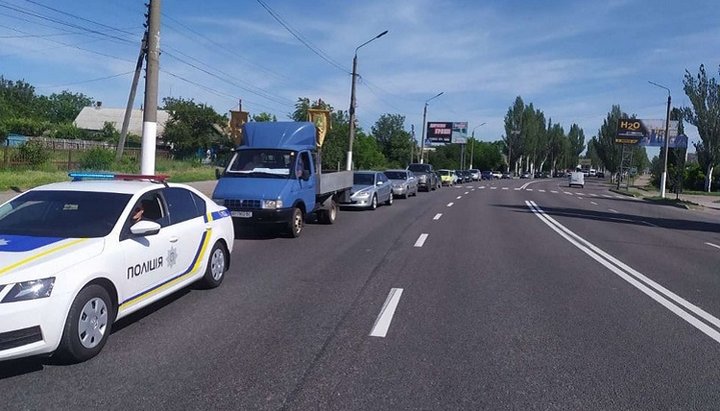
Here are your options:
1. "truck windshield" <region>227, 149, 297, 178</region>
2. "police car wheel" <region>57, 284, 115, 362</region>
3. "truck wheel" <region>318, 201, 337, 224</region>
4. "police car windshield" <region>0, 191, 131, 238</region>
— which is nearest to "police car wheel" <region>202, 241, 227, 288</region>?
"police car windshield" <region>0, 191, 131, 238</region>

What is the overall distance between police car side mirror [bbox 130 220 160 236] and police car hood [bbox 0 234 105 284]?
36cm

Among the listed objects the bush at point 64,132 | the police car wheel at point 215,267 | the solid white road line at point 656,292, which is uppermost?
the bush at point 64,132

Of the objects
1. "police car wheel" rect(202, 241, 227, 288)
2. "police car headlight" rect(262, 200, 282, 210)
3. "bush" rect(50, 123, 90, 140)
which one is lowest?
"police car wheel" rect(202, 241, 227, 288)

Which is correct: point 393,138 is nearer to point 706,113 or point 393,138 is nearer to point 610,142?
point 610,142

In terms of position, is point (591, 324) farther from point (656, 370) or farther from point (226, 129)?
point (226, 129)

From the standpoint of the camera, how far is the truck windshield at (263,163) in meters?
13.8

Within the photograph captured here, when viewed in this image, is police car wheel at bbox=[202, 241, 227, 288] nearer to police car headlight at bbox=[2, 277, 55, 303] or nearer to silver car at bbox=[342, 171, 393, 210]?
police car headlight at bbox=[2, 277, 55, 303]

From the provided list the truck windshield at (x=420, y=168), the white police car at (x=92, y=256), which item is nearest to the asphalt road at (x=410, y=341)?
the white police car at (x=92, y=256)

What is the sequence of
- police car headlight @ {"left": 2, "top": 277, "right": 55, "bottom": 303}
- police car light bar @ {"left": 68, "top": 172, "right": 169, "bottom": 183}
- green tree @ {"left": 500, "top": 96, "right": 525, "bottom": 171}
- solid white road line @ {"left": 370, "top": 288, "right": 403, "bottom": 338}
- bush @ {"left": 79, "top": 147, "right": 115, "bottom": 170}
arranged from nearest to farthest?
1. police car headlight @ {"left": 2, "top": 277, "right": 55, "bottom": 303}
2. solid white road line @ {"left": 370, "top": 288, "right": 403, "bottom": 338}
3. police car light bar @ {"left": 68, "top": 172, "right": 169, "bottom": 183}
4. bush @ {"left": 79, "top": 147, "right": 115, "bottom": 170}
5. green tree @ {"left": 500, "top": 96, "right": 525, "bottom": 171}

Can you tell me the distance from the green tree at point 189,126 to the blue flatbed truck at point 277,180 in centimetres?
3957

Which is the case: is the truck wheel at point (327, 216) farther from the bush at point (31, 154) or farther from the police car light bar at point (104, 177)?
the bush at point (31, 154)

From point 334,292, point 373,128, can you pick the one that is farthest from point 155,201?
point 373,128

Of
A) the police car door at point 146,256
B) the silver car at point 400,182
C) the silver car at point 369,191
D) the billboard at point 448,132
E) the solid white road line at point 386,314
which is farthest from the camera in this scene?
the billboard at point 448,132

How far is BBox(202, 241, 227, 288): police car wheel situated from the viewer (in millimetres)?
7707
